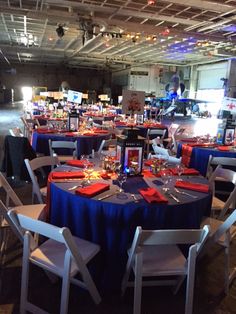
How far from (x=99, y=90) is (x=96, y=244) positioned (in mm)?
27267

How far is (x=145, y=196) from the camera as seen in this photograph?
2182mm

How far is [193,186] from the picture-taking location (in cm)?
246

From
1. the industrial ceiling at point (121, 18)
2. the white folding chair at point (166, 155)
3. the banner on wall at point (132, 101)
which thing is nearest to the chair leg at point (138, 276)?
the white folding chair at point (166, 155)

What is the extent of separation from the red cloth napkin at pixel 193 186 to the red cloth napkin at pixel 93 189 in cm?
61

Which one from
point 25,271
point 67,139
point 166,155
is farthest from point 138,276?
point 67,139

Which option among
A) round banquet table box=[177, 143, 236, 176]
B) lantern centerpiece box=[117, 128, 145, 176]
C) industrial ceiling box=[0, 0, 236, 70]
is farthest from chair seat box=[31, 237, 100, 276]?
industrial ceiling box=[0, 0, 236, 70]

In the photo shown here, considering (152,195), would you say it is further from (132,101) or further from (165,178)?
(132,101)

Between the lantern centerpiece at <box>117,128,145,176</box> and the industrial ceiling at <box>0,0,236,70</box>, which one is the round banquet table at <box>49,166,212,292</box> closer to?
the lantern centerpiece at <box>117,128,145,176</box>

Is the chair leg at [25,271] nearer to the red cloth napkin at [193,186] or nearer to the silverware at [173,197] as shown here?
the silverware at [173,197]

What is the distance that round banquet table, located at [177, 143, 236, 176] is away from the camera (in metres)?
4.34

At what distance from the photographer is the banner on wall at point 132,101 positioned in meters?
3.36

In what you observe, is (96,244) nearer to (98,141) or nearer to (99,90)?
(98,141)

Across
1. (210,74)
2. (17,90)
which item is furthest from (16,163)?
(17,90)

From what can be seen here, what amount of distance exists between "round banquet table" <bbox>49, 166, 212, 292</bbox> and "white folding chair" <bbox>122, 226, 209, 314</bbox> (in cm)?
16
